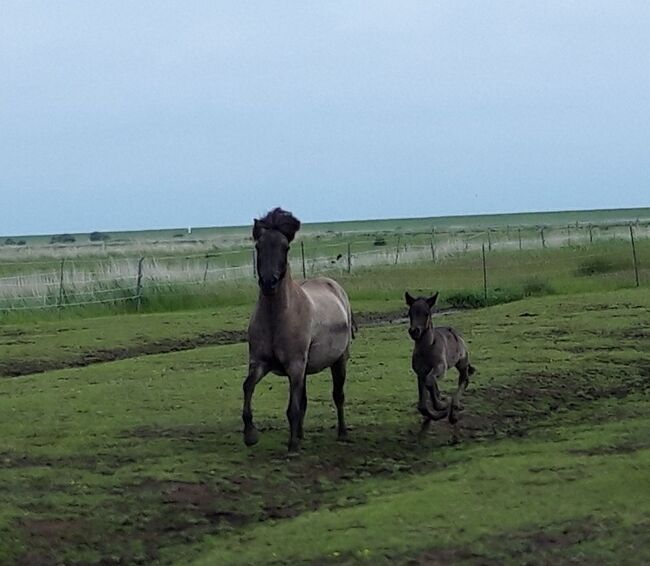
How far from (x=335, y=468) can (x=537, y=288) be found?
66.7ft

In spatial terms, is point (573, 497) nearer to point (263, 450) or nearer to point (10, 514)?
point (263, 450)

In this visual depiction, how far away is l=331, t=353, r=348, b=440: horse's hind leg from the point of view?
39.1 feet

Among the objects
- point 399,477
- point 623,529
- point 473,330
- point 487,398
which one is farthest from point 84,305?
point 623,529

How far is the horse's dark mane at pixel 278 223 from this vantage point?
36.4ft

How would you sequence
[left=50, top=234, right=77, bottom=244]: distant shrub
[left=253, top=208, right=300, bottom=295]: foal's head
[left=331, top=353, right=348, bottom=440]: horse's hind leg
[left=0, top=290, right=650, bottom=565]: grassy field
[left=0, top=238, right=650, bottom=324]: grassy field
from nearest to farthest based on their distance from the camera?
[left=0, top=290, right=650, bottom=565]: grassy field < [left=253, top=208, right=300, bottom=295]: foal's head < [left=331, top=353, right=348, bottom=440]: horse's hind leg < [left=0, top=238, right=650, bottom=324]: grassy field < [left=50, top=234, right=77, bottom=244]: distant shrub

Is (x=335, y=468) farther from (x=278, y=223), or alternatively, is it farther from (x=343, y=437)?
(x=278, y=223)

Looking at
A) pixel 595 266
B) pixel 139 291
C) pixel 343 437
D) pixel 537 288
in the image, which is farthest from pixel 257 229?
pixel 595 266

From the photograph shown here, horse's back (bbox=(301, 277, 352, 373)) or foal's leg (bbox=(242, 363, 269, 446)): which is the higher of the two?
horse's back (bbox=(301, 277, 352, 373))

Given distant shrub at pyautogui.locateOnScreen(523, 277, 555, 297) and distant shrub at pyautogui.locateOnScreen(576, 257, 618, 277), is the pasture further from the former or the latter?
distant shrub at pyautogui.locateOnScreen(576, 257, 618, 277)

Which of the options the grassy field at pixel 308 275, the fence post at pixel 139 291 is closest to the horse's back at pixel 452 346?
the grassy field at pixel 308 275

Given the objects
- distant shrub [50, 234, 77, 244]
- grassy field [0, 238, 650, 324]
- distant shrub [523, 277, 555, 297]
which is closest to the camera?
grassy field [0, 238, 650, 324]

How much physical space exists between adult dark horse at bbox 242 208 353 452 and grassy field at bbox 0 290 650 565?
1.49 ft

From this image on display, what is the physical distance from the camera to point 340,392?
12.2m

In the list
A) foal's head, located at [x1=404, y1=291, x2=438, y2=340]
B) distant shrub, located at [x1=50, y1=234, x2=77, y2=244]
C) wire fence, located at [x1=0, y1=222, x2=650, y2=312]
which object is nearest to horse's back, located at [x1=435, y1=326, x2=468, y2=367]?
foal's head, located at [x1=404, y1=291, x2=438, y2=340]
